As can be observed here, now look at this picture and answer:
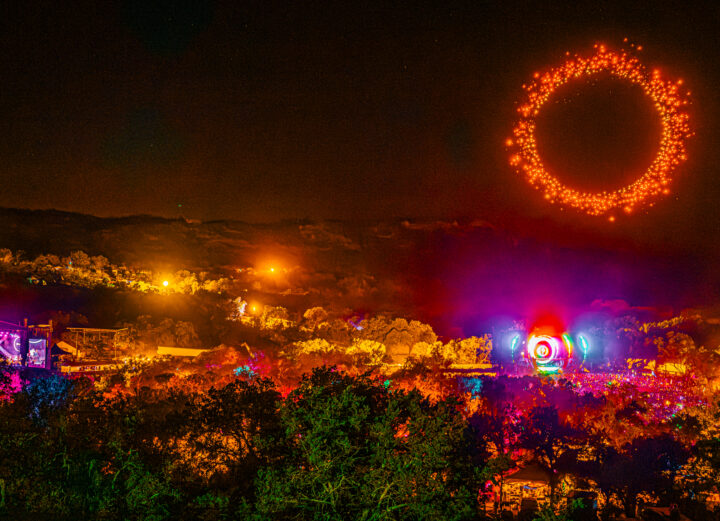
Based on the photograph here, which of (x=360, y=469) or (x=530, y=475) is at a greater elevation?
(x=360, y=469)

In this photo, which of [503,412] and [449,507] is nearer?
[449,507]

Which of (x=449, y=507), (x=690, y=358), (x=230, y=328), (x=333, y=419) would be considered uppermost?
(x=230, y=328)

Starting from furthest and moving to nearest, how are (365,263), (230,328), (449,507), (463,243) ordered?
1. (463,243)
2. (365,263)
3. (230,328)
4. (449,507)

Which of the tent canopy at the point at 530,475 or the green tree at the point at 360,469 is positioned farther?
the tent canopy at the point at 530,475

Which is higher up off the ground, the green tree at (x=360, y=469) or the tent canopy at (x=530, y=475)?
the green tree at (x=360, y=469)

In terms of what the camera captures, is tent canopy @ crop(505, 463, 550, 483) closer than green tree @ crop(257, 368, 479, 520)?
No

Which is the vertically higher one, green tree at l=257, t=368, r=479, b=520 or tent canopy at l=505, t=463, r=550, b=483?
green tree at l=257, t=368, r=479, b=520

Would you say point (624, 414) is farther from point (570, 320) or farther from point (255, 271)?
point (255, 271)

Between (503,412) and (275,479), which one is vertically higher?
(503,412)

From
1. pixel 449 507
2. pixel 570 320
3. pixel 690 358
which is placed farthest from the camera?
pixel 570 320

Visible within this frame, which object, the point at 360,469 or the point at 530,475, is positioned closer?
the point at 360,469

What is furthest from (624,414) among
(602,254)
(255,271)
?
(602,254)
